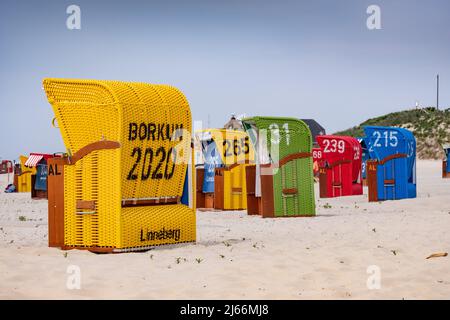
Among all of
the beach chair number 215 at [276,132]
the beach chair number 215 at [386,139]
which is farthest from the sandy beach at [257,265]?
the beach chair number 215 at [386,139]

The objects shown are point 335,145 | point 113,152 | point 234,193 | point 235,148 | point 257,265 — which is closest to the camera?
point 257,265

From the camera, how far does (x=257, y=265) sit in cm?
930

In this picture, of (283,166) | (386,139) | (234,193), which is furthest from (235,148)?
(386,139)

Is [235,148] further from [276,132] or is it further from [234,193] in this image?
[276,132]

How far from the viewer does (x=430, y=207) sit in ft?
59.6

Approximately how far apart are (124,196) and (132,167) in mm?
437

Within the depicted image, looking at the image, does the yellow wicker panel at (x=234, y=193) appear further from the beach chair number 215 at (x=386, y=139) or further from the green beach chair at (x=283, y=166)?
the beach chair number 215 at (x=386, y=139)

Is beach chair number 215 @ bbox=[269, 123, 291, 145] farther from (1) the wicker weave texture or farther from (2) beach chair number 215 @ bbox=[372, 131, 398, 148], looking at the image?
(1) the wicker weave texture

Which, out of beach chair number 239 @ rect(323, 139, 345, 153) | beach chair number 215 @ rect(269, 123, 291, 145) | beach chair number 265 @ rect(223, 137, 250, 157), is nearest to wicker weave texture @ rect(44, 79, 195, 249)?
beach chair number 215 @ rect(269, 123, 291, 145)

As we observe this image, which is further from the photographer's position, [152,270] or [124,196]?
[124,196]

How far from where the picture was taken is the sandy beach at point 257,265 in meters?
7.60

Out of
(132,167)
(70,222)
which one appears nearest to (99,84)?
(132,167)

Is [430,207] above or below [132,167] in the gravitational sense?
below
